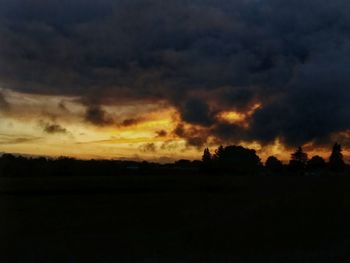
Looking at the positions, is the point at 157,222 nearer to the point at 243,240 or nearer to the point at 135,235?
the point at 135,235

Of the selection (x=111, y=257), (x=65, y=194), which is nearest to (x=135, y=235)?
(x=111, y=257)

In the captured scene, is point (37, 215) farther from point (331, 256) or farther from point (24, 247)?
point (331, 256)

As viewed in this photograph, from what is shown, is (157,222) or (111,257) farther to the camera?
(157,222)

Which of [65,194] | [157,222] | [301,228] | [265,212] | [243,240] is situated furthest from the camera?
[65,194]

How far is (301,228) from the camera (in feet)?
95.0

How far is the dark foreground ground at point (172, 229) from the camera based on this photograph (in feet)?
70.5

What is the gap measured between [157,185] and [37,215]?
33.6 metres

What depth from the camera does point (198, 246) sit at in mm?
23562

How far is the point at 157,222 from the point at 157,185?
3741 centimetres

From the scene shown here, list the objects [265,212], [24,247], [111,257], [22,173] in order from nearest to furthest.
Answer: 1. [111,257]
2. [24,247]
3. [265,212]
4. [22,173]

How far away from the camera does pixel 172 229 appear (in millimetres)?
29375

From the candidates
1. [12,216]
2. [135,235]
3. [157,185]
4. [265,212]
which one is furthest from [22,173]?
[135,235]

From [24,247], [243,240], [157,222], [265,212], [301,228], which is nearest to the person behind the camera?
[24,247]

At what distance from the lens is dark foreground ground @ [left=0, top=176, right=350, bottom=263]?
21.5m
